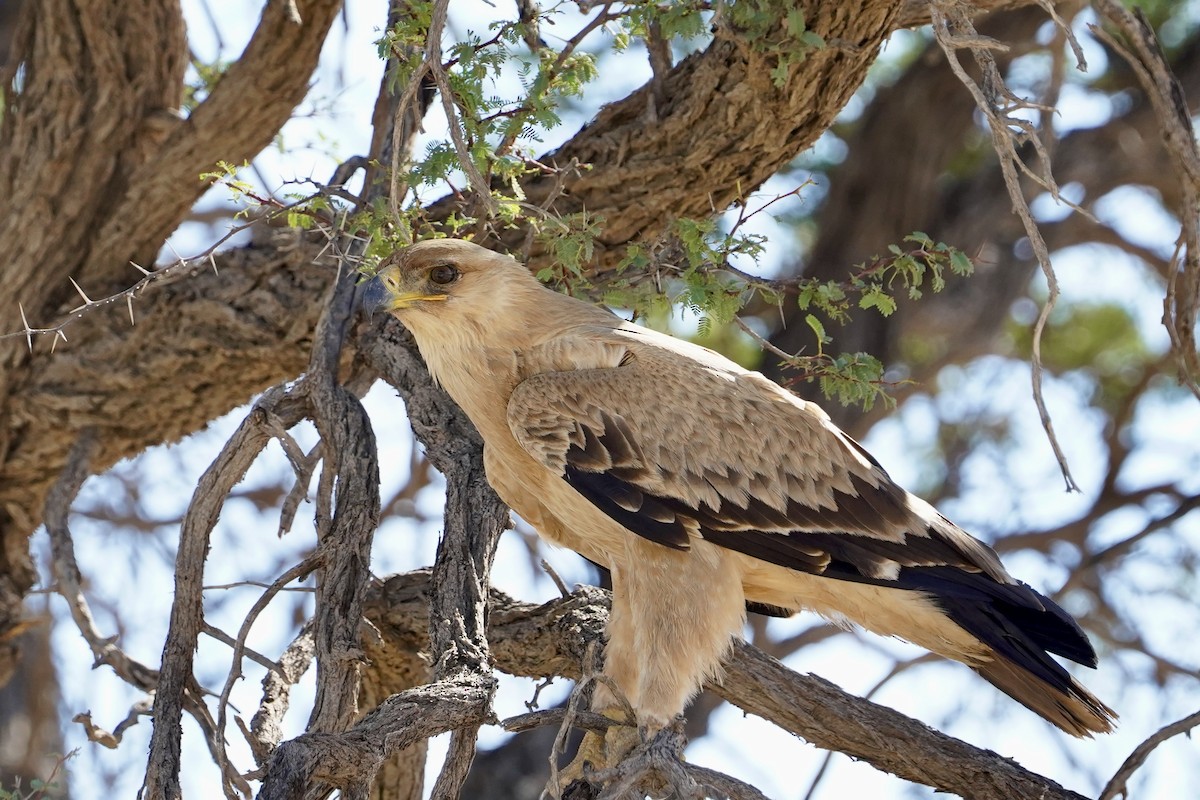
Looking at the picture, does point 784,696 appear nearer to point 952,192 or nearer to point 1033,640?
point 1033,640

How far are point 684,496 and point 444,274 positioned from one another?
3.36ft

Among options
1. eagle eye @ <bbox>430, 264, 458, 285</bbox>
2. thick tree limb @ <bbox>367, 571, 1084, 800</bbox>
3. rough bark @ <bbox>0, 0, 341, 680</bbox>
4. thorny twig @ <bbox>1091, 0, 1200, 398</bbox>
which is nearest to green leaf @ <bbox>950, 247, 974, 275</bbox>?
thorny twig @ <bbox>1091, 0, 1200, 398</bbox>

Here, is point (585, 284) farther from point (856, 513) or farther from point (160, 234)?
point (160, 234)

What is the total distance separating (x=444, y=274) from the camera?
14.0 ft

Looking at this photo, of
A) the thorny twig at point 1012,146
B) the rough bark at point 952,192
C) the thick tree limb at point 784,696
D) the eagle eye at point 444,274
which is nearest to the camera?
the thorny twig at point 1012,146

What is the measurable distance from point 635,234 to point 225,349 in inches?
70.4

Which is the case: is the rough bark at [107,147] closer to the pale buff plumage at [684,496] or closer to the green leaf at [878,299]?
the pale buff plumage at [684,496]

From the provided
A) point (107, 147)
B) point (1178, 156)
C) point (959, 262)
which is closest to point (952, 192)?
point (1178, 156)

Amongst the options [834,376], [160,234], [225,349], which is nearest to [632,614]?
[834,376]

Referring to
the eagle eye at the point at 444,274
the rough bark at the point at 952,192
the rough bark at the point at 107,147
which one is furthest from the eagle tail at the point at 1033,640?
the rough bark at the point at 952,192

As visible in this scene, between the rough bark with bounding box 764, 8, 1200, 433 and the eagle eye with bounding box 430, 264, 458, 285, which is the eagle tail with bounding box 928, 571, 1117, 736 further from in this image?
the rough bark with bounding box 764, 8, 1200, 433

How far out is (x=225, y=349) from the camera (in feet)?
18.6

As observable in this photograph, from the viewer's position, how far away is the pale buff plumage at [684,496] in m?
3.97

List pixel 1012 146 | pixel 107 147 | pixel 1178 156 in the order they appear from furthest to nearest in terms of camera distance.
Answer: pixel 107 147 → pixel 1178 156 → pixel 1012 146
